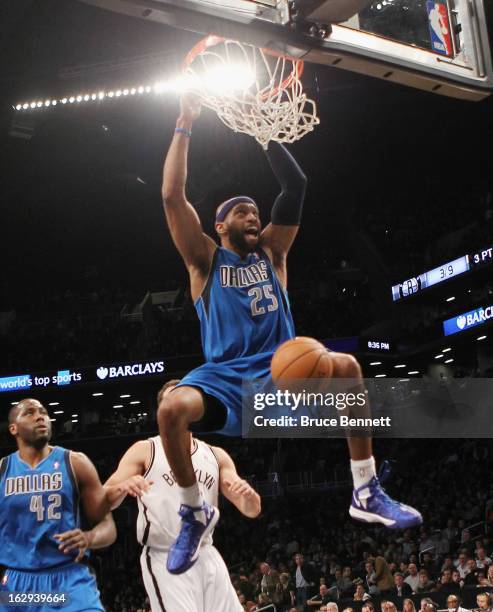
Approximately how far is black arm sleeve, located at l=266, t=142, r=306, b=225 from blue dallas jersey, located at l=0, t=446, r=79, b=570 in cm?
187

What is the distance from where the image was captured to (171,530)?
586 cm

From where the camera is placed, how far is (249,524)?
1934cm

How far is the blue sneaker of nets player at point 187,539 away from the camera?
4.59 m

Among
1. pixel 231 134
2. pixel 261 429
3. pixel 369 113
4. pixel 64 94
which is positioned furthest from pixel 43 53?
pixel 261 429

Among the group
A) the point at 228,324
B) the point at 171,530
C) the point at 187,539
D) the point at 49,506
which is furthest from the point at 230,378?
the point at 171,530

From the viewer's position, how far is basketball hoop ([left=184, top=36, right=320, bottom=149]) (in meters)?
5.20

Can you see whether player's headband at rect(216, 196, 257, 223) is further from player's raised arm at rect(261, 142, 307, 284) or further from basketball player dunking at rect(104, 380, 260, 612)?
basketball player dunking at rect(104, 380, 260, 612)

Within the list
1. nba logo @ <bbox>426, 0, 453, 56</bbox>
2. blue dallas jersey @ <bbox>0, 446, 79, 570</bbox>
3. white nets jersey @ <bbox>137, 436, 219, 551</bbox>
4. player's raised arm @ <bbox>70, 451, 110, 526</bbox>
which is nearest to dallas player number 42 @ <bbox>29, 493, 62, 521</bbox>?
blue dallas jersey @ <bbox>0, 446, 79, 570</bbox>

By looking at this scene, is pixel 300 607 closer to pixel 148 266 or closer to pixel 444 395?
pixel 444 395

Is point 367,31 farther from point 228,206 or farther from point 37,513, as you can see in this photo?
point 37,513

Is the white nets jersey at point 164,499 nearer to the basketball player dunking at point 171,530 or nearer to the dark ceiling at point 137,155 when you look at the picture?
the basketball player dunking at point 171,530

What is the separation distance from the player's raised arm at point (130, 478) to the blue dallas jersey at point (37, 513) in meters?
0.25

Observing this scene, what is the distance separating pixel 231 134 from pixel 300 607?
10913mm

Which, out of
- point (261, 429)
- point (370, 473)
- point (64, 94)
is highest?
point (64, 94)
